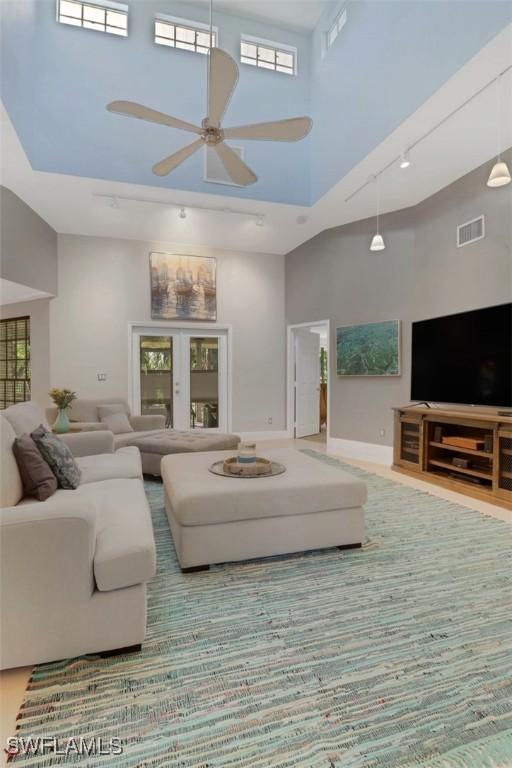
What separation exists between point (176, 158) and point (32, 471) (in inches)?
101

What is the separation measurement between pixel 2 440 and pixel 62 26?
4.55 m

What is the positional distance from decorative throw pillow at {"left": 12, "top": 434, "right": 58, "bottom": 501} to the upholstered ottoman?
69 cm

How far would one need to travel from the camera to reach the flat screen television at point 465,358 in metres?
3.48

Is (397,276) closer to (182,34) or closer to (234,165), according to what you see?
(234,165)

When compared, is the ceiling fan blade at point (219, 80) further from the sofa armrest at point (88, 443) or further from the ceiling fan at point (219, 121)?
the sofa armrest at point (88, 443)

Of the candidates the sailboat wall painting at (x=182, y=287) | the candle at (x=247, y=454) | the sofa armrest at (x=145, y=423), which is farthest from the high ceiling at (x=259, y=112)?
the candle at (x=247, y=454)

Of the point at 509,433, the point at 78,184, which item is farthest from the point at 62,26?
the point at 509,433

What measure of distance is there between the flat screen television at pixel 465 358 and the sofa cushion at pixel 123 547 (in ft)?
10.8

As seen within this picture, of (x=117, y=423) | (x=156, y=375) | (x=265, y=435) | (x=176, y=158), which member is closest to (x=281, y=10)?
(x=176, y=158)

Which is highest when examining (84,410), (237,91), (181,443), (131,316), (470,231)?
(237,91)

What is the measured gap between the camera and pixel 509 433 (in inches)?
127

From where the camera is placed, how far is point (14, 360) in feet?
20.8

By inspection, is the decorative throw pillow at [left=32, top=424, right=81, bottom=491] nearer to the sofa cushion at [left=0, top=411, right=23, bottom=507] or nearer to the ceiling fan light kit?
the sofa cushion at [left=0, top=411, right=23, bottom=507]

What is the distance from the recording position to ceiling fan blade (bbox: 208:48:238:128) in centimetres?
218
